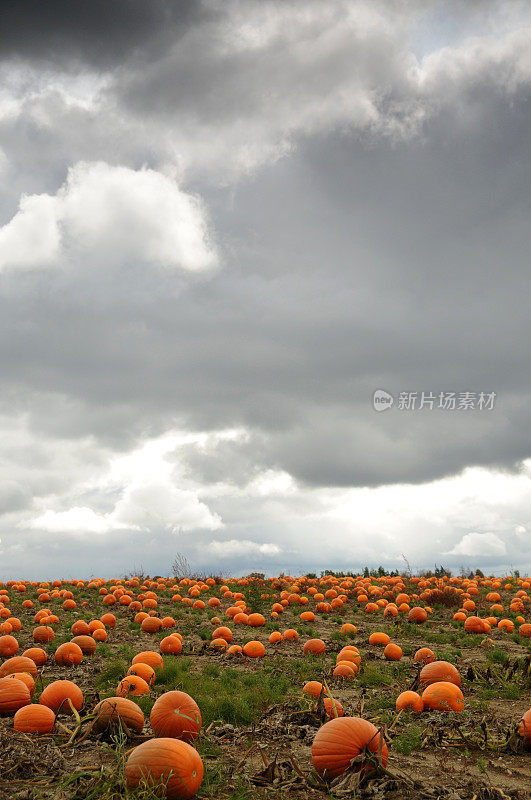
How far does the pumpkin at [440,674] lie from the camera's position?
923 cm

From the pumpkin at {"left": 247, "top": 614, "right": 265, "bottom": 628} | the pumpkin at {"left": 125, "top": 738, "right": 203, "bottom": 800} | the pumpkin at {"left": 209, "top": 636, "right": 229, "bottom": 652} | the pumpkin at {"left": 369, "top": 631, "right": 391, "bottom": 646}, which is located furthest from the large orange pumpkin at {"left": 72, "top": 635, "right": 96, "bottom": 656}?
the pumpkin at {"left": 125, "top": 738, "right": 203, "bottom": 800}

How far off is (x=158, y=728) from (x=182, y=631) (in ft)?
31.1

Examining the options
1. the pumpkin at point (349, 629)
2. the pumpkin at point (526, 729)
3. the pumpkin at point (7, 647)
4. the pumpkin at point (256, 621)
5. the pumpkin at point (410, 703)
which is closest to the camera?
the pumpkin at point (526, 729)

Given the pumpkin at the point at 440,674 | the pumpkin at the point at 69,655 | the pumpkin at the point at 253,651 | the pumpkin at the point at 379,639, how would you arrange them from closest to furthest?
the pumpkin at the point at 440,674
the pumpkin at the point at 69,655
the pumpkin at the point at 253,651
the pumpkin at the point at 379,639

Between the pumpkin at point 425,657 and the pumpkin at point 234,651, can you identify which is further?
the pumpkin at point 234,651

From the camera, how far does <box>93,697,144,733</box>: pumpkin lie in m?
6.91

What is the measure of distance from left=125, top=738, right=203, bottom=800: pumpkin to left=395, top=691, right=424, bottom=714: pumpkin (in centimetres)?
393

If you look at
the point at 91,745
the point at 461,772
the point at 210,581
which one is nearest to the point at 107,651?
the point at 91,745

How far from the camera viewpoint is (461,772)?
6.36 metres

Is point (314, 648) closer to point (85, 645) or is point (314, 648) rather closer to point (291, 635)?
point (291, 635)

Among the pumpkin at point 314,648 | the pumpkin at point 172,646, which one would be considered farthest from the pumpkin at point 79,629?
the pumpkin at point 314,648

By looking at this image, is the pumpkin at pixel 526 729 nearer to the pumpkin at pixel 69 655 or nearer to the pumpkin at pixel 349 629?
the pumpkin at pixel 69 655

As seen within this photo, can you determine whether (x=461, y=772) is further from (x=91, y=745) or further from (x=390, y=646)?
(x=390, y=646)

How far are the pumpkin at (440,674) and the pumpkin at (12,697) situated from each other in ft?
20.0
